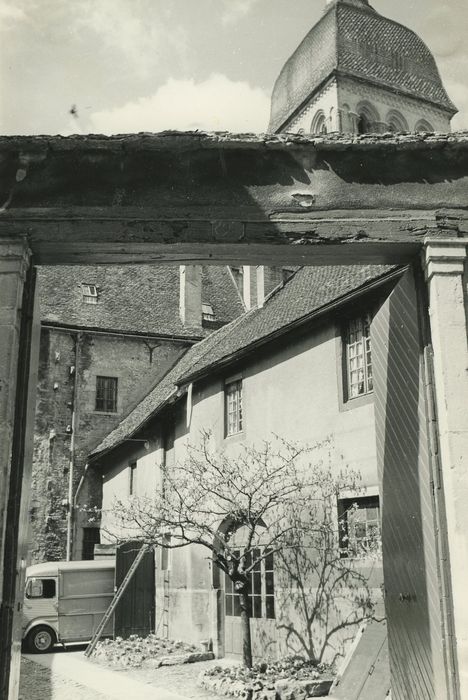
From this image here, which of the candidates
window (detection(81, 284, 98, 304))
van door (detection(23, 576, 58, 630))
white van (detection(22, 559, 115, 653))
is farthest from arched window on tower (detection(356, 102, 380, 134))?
van door (detection(23, 576, 58, 630))

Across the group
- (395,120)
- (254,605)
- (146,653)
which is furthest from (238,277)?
(254,605)

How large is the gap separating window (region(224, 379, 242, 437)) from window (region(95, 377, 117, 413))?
10175 millimetres

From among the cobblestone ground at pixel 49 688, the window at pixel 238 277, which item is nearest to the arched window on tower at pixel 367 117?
the window at pixel 238 277

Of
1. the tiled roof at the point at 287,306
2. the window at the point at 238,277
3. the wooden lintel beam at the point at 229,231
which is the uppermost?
the window at the point at 238,277

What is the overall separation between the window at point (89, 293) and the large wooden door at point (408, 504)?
2110cm

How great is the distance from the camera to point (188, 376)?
695 inches

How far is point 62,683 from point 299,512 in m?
4.81

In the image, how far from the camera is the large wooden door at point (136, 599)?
18.5m

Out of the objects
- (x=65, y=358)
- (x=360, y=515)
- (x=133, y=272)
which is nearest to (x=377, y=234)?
(x=360, y=515)

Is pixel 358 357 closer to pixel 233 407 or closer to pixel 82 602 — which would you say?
pixel 233 407

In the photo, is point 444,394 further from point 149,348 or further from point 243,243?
point 149,348

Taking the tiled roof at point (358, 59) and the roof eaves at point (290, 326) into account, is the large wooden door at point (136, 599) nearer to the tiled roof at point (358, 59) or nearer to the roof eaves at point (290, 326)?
the roof eaves at point (290, 326)

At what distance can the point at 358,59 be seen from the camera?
1368 inches

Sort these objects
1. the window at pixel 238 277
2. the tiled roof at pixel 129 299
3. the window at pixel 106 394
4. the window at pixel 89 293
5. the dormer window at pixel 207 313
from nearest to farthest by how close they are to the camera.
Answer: the window at pixel 106 394
the tiled roof at pixel 129 299
the window at pixel 89 293
the dormer window at pixel 207 313
the window at pixel 238 277
